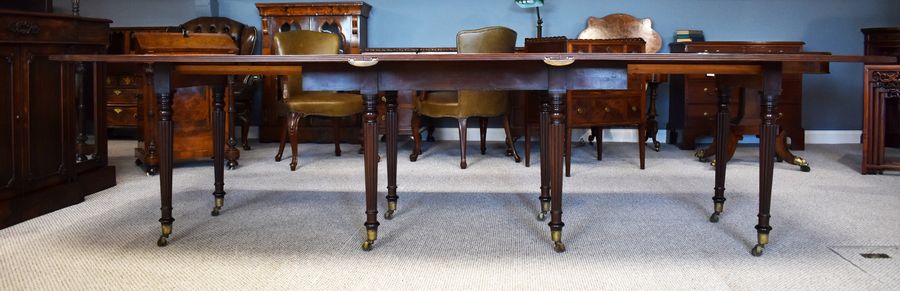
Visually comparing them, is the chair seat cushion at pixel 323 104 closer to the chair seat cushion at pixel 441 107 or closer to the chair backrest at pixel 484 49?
the chair seat cushion at pixel 441 107

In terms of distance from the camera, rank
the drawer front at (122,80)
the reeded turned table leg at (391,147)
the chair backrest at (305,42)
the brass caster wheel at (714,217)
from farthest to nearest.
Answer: the drawer front at (122,80) < the chair backrest at (305,42) < the reeded turned table leg at (391,147) < the brass caster wheel at (714,217)

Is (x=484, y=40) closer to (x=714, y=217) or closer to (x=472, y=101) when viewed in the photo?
(x=472, y=101)

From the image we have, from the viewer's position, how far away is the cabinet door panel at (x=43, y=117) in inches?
121

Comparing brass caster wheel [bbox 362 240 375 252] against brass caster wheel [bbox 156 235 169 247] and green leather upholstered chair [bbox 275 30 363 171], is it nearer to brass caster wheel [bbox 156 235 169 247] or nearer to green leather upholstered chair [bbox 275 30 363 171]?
brass caster wheel [bbox 156 235 169 247]

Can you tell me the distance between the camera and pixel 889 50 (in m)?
5.69

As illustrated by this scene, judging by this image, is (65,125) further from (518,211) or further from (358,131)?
Result: (358,131)

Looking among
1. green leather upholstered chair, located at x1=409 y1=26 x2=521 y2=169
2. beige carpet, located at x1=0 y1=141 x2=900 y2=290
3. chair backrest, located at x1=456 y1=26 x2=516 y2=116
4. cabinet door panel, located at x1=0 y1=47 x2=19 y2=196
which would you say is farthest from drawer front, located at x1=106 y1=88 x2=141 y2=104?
cabinet door panel, located at x1=0 y1=47 x2=19 y2=196

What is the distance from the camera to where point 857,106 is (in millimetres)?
6277

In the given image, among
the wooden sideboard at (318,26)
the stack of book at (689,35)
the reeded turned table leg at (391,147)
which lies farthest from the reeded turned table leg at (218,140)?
the stack of book at (689,35)

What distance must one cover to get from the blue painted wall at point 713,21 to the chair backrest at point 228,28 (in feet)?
0.80

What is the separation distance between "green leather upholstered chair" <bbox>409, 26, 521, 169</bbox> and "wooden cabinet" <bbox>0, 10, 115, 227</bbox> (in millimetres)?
1957

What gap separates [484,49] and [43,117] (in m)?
2.31

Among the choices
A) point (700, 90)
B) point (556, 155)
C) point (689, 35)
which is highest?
point (689, 35)

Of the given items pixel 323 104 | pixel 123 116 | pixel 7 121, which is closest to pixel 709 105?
pixel 323 104
